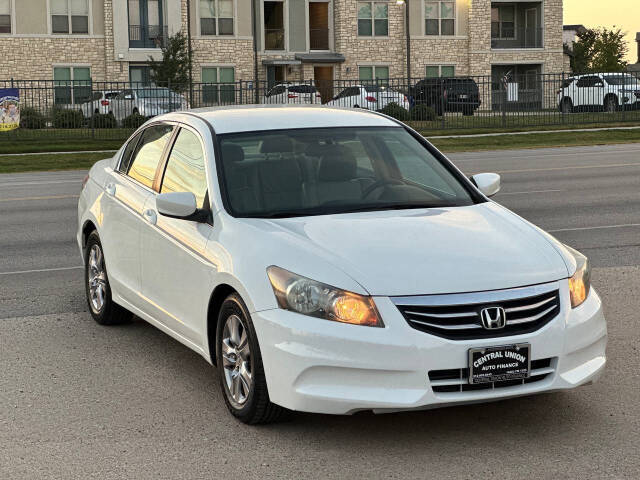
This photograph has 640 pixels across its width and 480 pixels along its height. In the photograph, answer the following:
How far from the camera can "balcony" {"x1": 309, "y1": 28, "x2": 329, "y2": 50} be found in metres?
64.8

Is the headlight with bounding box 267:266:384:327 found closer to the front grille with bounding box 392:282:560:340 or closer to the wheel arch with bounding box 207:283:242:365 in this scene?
the front grille with bounding box 392:282:560:340

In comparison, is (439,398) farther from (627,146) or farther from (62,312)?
(627,146)

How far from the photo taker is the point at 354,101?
36125mm

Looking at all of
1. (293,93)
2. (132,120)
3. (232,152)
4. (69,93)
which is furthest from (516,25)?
(232,152)

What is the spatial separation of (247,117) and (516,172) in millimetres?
15220

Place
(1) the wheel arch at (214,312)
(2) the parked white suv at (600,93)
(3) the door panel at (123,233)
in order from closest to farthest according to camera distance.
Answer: (1) the wheel arch at (214,312) → (3) the door panel at (123,233) → (2) the parked white suv at (600,93)

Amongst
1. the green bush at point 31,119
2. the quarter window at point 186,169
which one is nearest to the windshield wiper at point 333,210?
the quarter window at point 186,169

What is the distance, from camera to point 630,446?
5.27 metres

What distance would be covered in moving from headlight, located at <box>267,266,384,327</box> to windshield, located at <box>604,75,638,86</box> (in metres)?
38.8

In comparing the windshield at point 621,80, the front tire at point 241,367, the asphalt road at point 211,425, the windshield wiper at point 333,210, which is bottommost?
the asphalt road at point 211,425

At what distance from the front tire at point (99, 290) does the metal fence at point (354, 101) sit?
26178 millimetres

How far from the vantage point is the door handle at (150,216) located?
700 centimetres

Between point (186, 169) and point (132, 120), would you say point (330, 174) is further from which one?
point (132, 120)

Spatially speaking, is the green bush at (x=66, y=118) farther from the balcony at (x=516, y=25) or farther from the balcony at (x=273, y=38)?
the balcony at (x=516, y=25)
